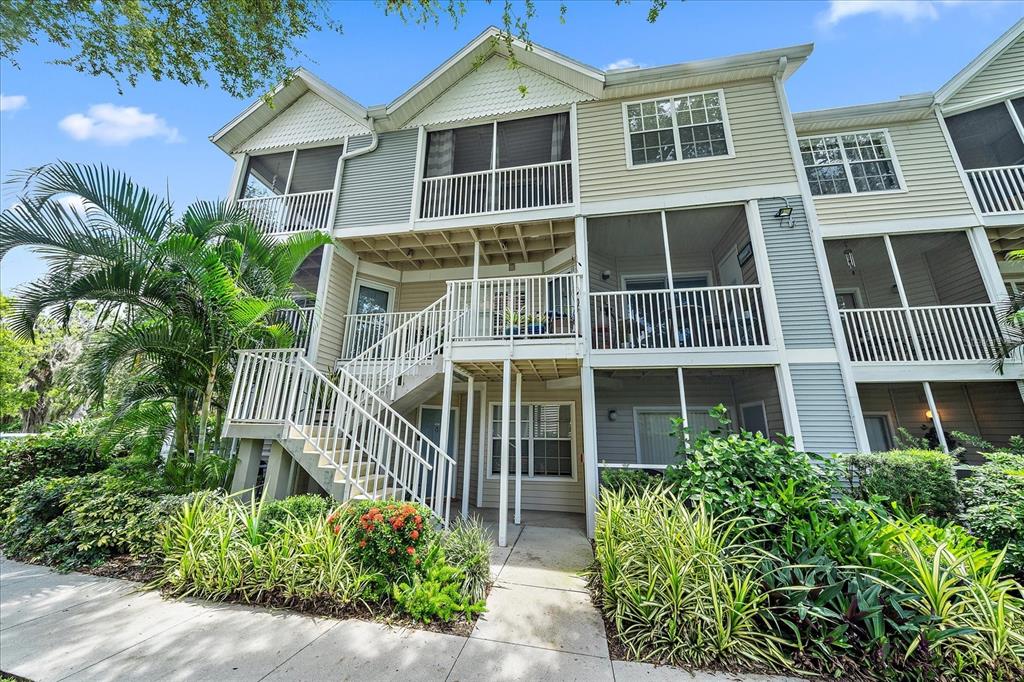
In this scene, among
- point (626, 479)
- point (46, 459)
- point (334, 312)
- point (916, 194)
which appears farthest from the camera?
point (334, 312)

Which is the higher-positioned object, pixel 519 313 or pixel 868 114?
pixel 868 114

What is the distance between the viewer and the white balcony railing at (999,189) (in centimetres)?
716

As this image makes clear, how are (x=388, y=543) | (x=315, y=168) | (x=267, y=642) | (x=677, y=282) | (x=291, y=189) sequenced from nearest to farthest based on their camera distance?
(x=267, y=642) < (x=388, y=543) < (x=677, y=282) < (x=315, y=168) < (x=291, y=189)

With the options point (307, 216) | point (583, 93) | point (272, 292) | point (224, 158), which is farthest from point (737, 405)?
point (224, 158)

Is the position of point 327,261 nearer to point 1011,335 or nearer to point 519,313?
point 519,313

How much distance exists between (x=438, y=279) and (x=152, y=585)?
23.9 ft

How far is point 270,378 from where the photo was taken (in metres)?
→ 5.71

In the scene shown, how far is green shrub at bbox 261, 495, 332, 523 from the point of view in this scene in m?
4.57

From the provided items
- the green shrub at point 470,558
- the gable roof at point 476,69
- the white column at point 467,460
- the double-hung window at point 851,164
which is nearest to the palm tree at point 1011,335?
the double-hung window at point 851,164

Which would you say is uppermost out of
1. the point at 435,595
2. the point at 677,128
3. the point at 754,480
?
the point at 677,128

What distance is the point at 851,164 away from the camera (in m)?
7.86

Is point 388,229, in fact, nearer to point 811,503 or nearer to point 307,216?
point 307,216

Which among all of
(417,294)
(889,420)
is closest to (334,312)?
(417,294)

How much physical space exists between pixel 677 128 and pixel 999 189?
257 inches
